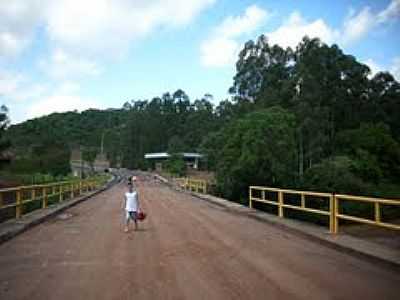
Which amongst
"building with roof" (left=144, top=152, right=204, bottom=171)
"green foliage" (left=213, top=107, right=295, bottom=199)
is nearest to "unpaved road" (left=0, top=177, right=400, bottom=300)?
"green foliage" (left=213, top=107, right=295, bottom=199)

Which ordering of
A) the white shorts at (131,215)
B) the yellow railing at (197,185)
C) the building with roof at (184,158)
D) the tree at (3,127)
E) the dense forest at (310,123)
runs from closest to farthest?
1. the white shorts at (131,215)
2. the yellow railing at (197,185)
3. the dense forest at (310,123)
4. the tree at (3,127)
5. the building with roof at (184,158)

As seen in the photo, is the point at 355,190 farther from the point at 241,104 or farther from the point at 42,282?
the point at 241,104

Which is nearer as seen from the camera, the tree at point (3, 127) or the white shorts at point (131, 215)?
the white shorts at point (131, 215)

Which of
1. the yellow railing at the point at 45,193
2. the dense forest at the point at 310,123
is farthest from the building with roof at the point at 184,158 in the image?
the yellow railing at the point at 45,193

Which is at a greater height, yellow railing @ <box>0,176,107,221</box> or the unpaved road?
yellow railing @ <box>0,176,107,221</box>

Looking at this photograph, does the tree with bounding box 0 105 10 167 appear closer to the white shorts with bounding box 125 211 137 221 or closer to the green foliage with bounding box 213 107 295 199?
the green foliage with bounding box 213 107 295 199

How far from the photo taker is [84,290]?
809 centimetres

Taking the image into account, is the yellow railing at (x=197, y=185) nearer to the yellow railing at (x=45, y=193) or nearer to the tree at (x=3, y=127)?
the yellow railing at (x=45, y=193)

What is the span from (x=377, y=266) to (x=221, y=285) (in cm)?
359

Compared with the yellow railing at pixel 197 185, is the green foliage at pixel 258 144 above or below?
above

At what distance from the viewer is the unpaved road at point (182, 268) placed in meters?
7.99

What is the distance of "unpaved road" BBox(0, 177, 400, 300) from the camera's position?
799cm

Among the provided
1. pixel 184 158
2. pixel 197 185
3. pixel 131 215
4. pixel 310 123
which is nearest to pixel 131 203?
pixel 131 215

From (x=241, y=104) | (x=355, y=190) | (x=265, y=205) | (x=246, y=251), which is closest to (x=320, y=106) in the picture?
(x=241, y=104)
